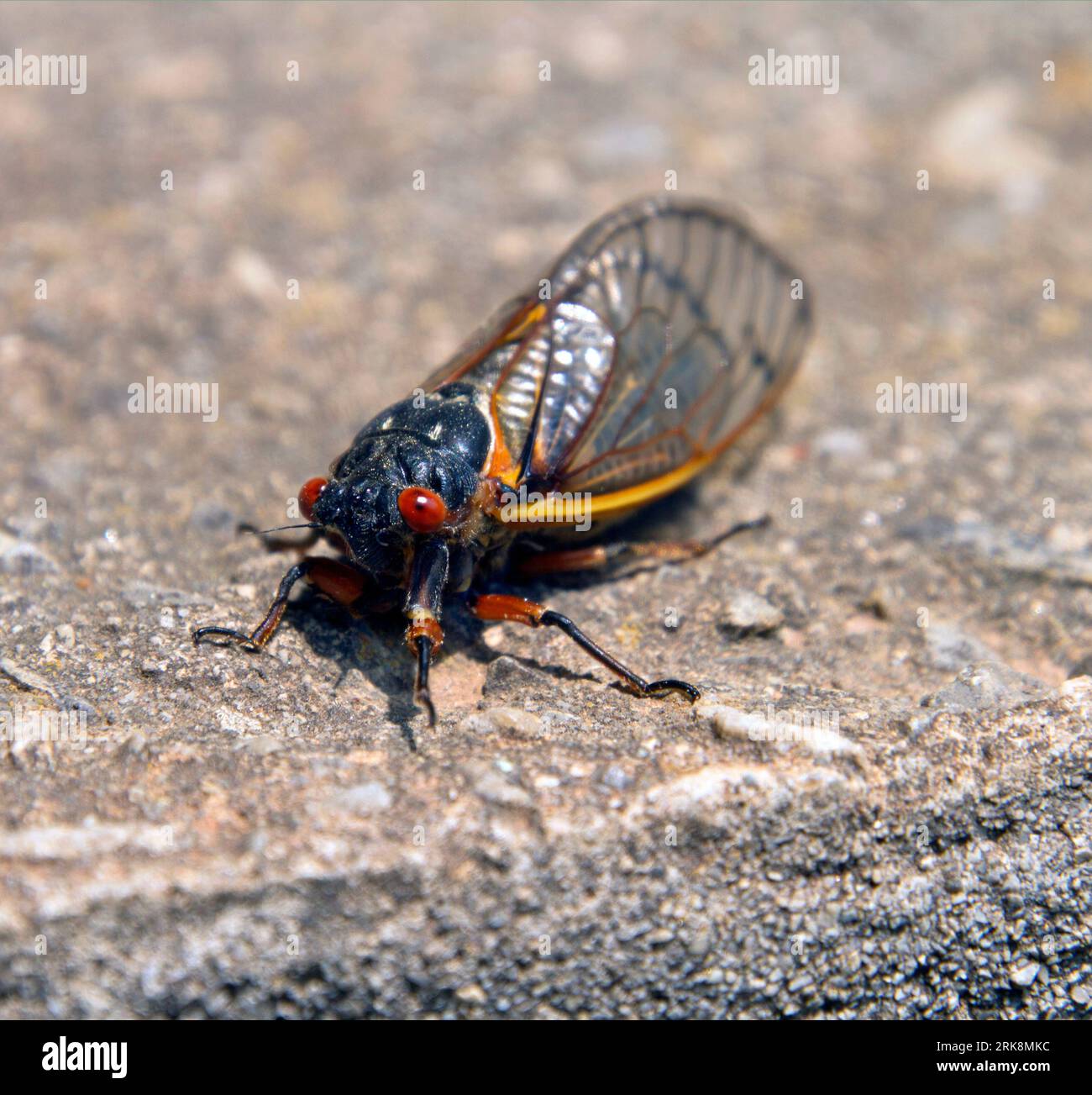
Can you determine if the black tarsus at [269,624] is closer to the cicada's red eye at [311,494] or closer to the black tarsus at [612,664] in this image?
the cicada's red eye at [311,494]

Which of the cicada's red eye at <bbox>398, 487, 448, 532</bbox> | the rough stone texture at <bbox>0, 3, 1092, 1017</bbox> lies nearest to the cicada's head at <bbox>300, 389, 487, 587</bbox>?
the cicada's red eye at <bbox>398, 487, 448, 532</bbox>

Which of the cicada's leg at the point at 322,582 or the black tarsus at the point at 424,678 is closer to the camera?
the black tarsus at the point at 424,678

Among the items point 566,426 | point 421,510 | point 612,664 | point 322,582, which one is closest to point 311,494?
point 322,582

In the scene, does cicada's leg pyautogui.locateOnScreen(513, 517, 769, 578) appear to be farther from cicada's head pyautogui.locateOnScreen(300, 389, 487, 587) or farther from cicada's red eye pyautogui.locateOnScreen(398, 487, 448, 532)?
→ cicada's red eye pyautogui.locateOnScreen(398, 487, 448, 532)

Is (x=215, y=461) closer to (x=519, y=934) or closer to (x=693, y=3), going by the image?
(x=519, y=934)

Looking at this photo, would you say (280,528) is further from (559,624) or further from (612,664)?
(612,664)

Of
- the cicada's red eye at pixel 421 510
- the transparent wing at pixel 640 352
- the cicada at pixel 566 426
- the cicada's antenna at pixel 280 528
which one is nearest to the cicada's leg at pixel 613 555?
the cicada at pixel 566 426
